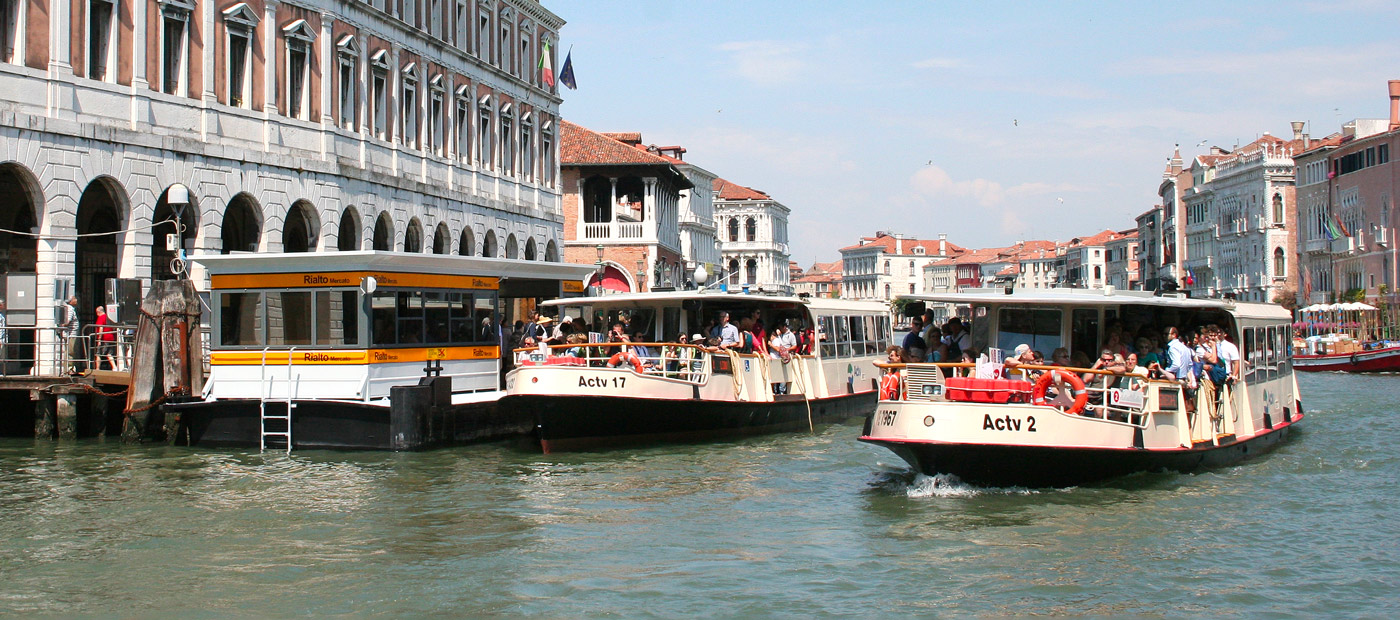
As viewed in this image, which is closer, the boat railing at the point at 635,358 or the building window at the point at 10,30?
the boat railing at the point at 635,358

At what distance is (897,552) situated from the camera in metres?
13.0

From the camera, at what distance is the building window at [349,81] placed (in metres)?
34.3

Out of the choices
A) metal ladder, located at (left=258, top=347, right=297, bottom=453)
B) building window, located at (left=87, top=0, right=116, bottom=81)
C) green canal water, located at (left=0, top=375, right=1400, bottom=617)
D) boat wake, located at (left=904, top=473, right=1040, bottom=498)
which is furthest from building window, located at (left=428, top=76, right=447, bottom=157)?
boat wake, located at (left=904, top=473, right=1040, bottom=498)

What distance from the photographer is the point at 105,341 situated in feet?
78.9

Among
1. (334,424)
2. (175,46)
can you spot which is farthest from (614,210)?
(334,424)

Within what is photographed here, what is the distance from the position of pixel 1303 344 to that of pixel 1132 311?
154 feet

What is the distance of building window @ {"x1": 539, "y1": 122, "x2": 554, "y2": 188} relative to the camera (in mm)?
49062

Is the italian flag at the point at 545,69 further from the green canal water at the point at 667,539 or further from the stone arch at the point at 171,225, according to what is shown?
the green canal water at the point at 667,539

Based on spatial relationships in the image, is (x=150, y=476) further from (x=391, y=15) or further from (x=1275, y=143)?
(x=1275, y=143)

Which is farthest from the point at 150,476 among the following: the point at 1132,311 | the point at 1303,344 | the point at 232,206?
the point at 1303,344

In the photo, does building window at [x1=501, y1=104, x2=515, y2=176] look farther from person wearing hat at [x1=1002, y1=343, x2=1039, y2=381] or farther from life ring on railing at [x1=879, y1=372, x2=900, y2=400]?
person wearing hat at [x1=1002, y1=343, x2=1039, y2=381]

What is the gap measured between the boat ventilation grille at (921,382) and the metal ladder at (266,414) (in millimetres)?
8742

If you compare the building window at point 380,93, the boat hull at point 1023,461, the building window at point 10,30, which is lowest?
the boat hull at point 1023,461

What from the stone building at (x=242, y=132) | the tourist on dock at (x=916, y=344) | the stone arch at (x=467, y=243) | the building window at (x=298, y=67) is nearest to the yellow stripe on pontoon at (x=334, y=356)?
the stone building at (x=242, y=132)
